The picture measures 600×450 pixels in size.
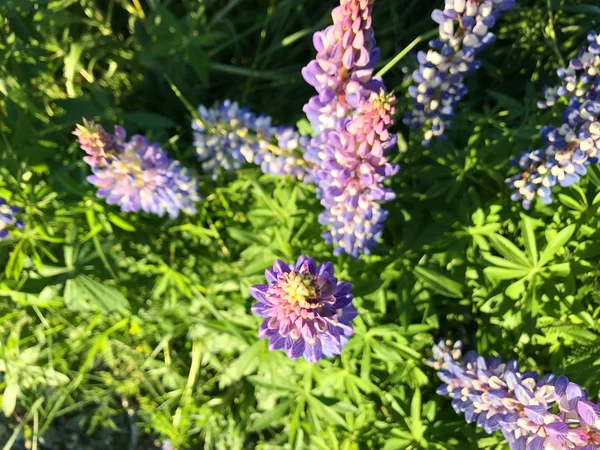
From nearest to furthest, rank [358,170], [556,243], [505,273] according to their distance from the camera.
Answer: [358,170] → [556,243] → [505,273]

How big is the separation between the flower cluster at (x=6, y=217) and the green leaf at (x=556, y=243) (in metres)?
1.99

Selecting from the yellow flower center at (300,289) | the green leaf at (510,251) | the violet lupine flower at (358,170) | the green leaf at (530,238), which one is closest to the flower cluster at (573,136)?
the green leaf at (530,238)

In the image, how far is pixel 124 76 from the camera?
314 centimetres

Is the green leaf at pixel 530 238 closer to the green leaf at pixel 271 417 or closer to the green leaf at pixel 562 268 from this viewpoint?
the green leaf at pixel 562 268

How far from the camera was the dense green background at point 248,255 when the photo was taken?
83.4 inches

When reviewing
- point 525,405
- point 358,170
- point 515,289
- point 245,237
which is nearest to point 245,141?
point 245,237

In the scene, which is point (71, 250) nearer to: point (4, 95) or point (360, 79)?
point (4, 95)

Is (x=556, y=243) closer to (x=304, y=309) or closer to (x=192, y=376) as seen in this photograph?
(x=304, y=309)

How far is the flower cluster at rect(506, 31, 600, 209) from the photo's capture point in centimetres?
165

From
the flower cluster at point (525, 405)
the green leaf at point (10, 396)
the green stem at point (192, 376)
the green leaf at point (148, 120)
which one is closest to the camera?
the flower cluster at point (525, 405)

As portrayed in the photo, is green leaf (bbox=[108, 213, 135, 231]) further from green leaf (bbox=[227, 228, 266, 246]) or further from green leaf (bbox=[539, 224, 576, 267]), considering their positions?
green leaf (bbox=[539, 224, 576, 267])

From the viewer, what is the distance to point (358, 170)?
1630 millimetres

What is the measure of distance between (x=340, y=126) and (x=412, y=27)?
1536mm

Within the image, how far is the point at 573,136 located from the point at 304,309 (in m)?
1.07
